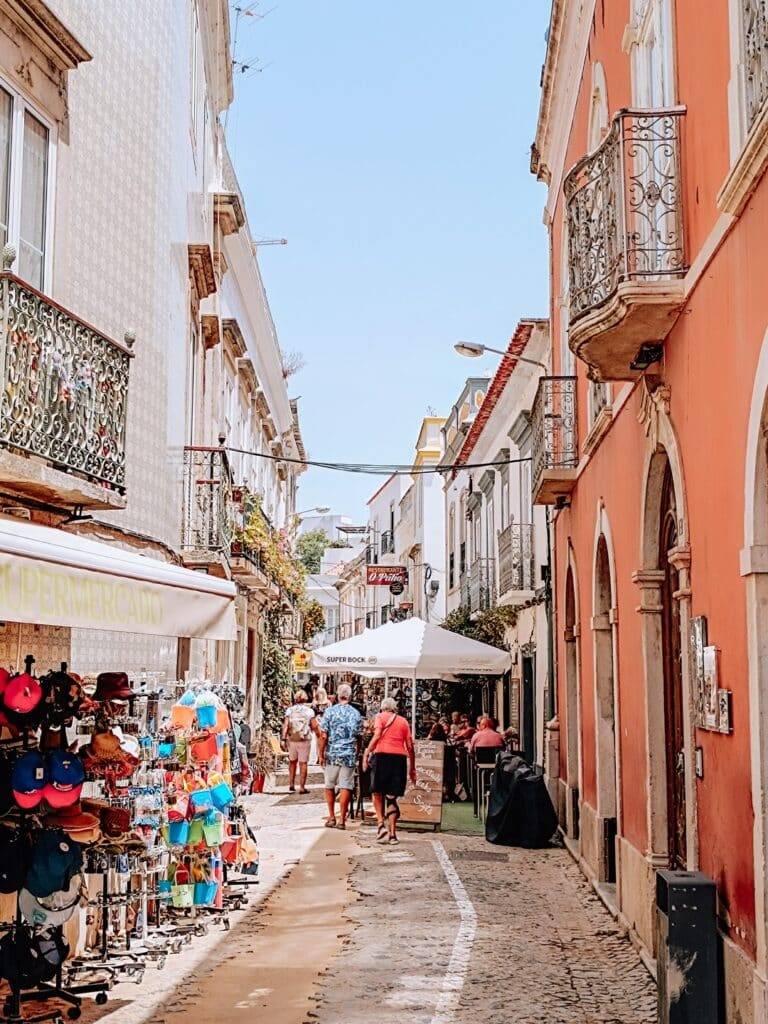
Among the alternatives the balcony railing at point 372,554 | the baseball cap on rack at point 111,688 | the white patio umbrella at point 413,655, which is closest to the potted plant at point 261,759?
the white patio umbrella at point 413,655

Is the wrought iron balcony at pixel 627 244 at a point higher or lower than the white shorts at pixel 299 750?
higher

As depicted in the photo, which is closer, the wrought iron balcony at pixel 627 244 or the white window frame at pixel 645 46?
the wrought iron balcony at pixel 627 244

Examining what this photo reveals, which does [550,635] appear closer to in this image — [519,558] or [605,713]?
[519,558]

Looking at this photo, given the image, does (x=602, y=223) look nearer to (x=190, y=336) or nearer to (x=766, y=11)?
(x=766, y=11)

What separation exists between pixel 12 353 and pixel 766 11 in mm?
4990

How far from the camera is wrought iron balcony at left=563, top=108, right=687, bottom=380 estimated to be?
818 centimetres

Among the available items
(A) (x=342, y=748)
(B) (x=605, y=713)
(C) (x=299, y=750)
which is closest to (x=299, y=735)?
(C) (x=299, y=750)

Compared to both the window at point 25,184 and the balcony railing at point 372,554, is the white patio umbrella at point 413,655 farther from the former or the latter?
the balcony railing at point 372,554

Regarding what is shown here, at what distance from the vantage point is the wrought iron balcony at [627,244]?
8.18 m

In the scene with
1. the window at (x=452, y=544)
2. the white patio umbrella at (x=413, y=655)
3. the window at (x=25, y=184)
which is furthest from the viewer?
the window at (x=452, y=544)

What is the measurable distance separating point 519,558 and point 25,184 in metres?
14.3

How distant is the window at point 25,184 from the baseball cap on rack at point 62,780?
12.6 feet

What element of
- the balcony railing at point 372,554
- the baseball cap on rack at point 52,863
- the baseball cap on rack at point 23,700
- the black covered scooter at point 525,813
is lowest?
the black covered scooter at point 525,813

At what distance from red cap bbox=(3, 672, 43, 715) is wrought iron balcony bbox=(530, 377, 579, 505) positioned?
9.10m
